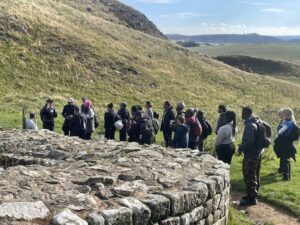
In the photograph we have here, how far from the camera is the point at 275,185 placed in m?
15.9

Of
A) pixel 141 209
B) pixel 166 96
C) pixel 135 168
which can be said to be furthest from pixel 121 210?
pixel 166 96

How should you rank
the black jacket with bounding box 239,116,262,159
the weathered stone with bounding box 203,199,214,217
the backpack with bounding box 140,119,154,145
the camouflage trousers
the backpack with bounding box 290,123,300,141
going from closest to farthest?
the weathered stone with bounding box 203,199,214,217, the black jacket with bounding box 239,116,262,159, the camouflage trousers, the backpack with bounding box 290,123,300,141, the backpack with bounding box 140,119,154,145

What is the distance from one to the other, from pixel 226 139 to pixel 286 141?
11.8 ft

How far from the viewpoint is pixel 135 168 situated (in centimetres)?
970

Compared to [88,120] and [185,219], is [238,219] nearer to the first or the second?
[185,219]

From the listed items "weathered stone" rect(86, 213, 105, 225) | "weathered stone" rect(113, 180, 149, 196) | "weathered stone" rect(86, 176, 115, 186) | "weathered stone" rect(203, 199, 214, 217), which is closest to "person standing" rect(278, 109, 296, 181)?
"weathered stone" rect(203, 199, 214, 217)

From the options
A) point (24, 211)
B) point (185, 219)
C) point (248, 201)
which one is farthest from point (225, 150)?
point (24, 211)

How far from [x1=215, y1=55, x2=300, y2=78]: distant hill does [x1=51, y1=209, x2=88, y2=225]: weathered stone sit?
94362 millimetres

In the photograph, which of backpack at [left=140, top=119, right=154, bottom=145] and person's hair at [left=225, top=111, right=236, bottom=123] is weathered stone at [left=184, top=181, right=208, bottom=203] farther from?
backpack at [left=140, top=119, right=154, bottom=145]

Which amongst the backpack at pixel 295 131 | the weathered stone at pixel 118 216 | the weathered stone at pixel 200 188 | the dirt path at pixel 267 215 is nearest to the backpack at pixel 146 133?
the dirt path at pixel 267 215

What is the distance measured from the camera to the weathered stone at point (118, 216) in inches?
267

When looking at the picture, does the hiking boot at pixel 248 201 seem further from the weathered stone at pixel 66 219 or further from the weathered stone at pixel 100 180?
the weathered stone at pixel 66 219

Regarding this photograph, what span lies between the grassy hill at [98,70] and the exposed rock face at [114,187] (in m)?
19.3

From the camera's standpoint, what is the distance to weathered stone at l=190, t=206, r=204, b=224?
8561 millimetres
